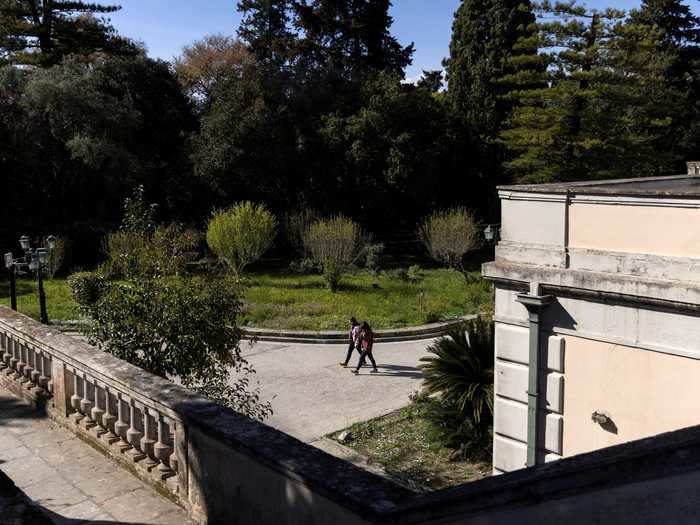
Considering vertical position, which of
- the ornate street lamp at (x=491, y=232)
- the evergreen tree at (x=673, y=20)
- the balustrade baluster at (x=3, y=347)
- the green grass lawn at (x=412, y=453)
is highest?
the evergreen tree at (x=673, y=20)

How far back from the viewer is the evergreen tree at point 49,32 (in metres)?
25.8

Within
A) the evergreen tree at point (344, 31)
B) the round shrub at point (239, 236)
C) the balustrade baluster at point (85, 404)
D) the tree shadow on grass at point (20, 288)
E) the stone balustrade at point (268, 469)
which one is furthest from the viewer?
the evergreen tree at point (344, 31)

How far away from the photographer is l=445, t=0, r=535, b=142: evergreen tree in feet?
106

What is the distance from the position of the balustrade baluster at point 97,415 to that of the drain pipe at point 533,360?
4.94m

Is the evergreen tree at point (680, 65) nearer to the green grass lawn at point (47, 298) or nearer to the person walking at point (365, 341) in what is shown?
the person walking at point (365, 341)

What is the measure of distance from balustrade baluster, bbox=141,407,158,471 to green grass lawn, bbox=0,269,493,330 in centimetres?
1433

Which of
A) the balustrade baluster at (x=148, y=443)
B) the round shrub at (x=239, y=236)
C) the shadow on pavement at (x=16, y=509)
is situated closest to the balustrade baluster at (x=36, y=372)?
the balustrade baluster at (x=148, y=443)

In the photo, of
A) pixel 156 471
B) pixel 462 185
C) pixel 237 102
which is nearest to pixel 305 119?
pixel 237 102

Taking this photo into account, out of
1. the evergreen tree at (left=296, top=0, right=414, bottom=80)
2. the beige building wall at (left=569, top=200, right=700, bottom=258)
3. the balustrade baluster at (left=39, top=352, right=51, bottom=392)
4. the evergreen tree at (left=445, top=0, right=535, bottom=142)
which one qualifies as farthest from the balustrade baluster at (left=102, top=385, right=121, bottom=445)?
the evergreen tree at (left=296, top=0, right=414, bottom=80)

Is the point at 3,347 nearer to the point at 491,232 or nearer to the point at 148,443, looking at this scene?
the point at 148,443

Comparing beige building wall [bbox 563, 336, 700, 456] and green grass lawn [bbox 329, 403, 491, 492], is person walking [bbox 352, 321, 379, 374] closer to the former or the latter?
green grass lawn [bbox 329, 403, 491, 492]

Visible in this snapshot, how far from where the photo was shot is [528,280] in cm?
797

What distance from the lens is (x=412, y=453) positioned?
10852 mm

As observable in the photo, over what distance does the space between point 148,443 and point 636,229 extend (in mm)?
5342
